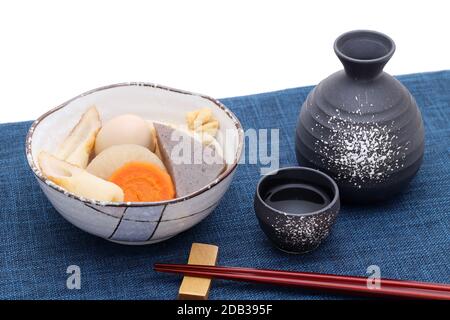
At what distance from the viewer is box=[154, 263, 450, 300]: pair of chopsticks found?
1.29 meters

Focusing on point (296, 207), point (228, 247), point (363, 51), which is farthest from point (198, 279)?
point (363, 51)

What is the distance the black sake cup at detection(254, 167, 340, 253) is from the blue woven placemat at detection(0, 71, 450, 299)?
0.05 metres

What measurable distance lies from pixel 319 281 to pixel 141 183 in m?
0.32

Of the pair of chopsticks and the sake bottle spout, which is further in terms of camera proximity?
the sake bottle spout

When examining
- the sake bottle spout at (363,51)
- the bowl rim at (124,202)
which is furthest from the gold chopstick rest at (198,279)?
the sake bottle spout at (363,51)

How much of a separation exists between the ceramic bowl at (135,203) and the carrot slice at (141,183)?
0.21 ft

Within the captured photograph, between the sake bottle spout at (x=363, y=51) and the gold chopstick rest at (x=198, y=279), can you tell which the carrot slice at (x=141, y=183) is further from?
the sake bottle spout at (x=363, y=51)

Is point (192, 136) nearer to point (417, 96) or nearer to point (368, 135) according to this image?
point (368, 135)

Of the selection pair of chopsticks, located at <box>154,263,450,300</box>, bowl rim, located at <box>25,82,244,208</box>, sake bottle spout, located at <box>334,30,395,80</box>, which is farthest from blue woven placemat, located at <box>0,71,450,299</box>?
sake bottle spout, located at <box>334,30,395,80</box>

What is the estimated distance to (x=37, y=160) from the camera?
1.41 m

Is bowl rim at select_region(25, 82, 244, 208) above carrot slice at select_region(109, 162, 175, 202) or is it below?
above

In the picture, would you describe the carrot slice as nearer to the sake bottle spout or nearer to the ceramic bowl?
the ceramic bowl

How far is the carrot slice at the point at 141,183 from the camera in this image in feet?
4.54

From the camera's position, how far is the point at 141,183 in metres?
1.39
